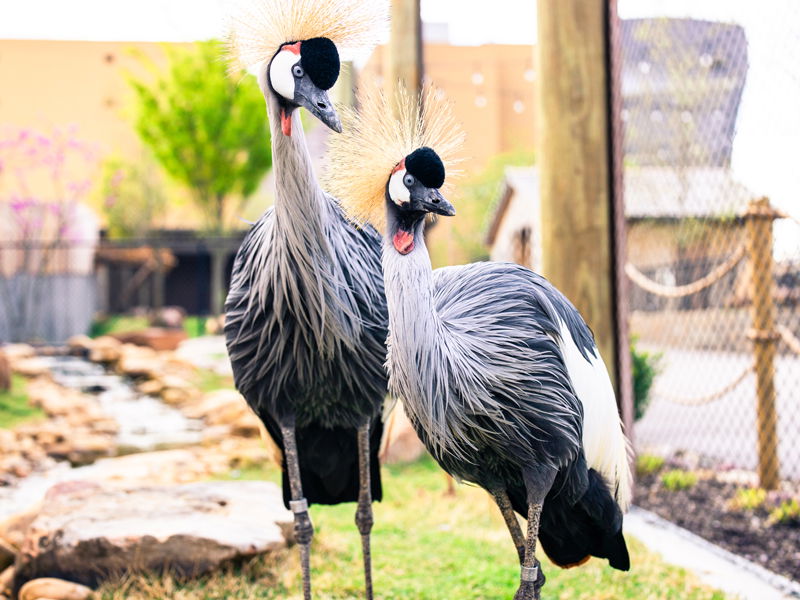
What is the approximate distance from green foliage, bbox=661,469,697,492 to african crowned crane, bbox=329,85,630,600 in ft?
7.77

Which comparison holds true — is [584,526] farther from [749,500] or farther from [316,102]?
[749,500]

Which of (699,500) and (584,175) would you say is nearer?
(584,175)

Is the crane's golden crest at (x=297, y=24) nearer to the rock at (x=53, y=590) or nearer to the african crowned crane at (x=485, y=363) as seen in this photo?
the african crowned crane at (x=485, y=363)

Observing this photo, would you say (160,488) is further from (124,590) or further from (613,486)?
(613,486)

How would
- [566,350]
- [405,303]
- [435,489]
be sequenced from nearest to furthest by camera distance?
[405,303] → [566,350] → [435,489]

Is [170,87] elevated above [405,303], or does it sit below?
above

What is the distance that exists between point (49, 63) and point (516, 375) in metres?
23.4

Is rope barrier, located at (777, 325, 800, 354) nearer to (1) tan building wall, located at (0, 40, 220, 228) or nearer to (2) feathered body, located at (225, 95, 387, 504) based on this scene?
(2) feathered body, located at (225, 95, 387, 504)

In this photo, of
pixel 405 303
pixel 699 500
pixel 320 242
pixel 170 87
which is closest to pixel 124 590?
pixel 320 242

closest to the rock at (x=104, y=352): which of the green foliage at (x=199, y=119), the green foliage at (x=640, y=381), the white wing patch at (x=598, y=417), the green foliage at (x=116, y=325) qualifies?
the green foliage at (x=116, y=325)

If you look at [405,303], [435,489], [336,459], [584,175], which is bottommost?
[435,489]

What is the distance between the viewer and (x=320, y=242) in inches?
99.4

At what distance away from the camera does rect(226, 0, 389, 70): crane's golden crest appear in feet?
7.47

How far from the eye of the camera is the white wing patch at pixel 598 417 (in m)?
2.33
